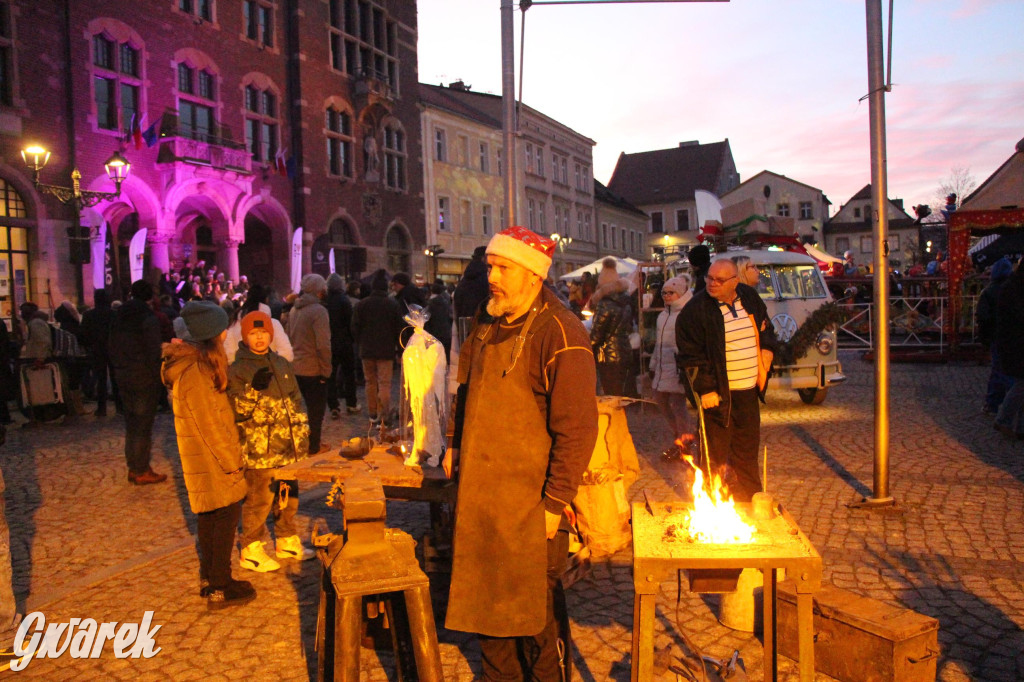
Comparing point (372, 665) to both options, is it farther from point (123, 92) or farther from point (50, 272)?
point (123, 92)

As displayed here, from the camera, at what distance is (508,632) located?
322cm

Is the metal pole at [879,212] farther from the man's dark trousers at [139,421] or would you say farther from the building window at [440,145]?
the building window at [440,145]

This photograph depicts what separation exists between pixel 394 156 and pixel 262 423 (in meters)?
31.0

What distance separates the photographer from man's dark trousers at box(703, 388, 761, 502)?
5.77 metres

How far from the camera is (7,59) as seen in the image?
20094mm

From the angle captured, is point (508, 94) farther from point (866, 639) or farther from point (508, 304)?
point (866, 639)

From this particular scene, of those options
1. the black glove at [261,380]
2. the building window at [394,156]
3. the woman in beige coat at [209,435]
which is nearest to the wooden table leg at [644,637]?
the woman in beige coat at [209,435]

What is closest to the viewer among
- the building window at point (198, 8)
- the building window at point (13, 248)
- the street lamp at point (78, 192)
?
the street lamp at point (78, 192)

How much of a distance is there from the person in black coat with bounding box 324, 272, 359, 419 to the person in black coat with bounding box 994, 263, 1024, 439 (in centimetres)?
805

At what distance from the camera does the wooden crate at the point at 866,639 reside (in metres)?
3.60

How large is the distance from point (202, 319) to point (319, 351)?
405 centimetres

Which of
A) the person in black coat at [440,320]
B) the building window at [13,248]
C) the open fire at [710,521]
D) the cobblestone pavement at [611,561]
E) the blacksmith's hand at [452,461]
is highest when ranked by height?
the building window at [13,248]

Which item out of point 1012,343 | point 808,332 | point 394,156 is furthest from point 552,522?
point 394,156

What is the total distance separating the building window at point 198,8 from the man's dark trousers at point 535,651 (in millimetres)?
25936
